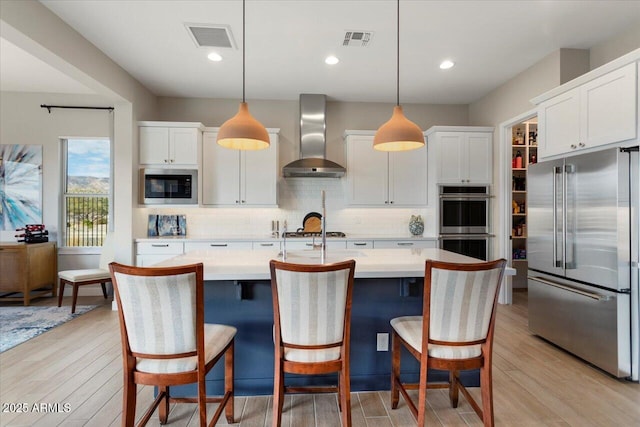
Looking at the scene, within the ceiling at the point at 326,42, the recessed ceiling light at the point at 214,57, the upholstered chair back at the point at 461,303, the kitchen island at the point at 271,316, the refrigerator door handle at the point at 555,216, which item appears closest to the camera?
the upholstered chair back at the point at 461,303

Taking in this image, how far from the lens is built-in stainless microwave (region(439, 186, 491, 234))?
441 cm

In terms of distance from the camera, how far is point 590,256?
257cm

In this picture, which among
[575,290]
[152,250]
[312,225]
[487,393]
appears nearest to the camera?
[487,393]

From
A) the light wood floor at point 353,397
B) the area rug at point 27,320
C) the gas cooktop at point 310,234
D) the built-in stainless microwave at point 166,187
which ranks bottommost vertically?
the light wood floor at point 353,397

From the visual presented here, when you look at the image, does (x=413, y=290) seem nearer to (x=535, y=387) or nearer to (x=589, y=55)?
(x=535, y=387)

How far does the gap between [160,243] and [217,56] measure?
2.43 meters

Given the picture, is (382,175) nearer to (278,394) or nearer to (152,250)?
(152,250)

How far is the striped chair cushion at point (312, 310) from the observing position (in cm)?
151

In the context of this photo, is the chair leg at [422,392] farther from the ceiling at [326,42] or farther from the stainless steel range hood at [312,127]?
the stainless steel range hood at [312,127]

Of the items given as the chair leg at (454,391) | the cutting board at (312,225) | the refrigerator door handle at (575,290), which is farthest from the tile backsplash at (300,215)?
the chair leg at (454,391)

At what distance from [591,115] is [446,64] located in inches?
63.3

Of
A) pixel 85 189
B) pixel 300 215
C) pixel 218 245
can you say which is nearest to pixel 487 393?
pixel 218 245

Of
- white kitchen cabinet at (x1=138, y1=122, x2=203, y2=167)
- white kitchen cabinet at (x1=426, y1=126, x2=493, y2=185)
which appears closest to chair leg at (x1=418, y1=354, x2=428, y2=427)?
white kitchen cabinet at (x1=426, y1=126, x2=493, y2=185)

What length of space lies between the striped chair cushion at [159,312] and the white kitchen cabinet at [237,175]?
3091 millimetres
